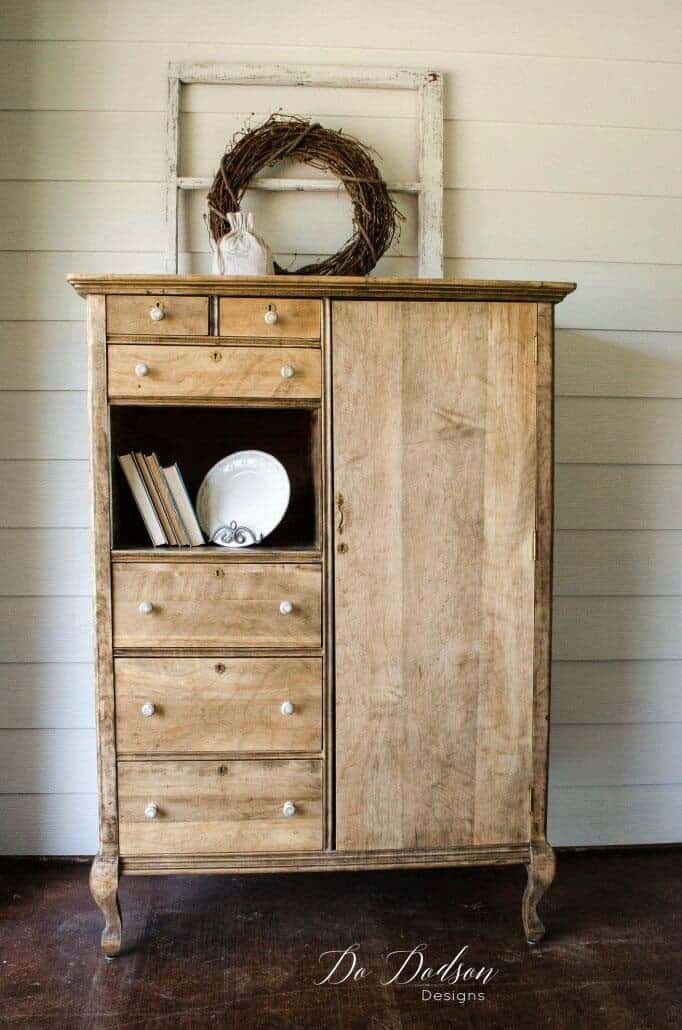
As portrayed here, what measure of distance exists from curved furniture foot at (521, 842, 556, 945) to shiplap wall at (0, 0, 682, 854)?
0.47 meters

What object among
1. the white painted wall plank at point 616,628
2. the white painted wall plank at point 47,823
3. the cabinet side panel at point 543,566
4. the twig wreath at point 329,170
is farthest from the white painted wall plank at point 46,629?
the white painted wall plank at point 616,628

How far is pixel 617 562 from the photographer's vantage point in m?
2.26

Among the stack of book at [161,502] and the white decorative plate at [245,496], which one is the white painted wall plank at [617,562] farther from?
the stack of book at [161,502]

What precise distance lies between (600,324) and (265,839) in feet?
5.30

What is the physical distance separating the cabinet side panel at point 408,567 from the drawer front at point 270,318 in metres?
0.06

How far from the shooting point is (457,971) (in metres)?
1.74

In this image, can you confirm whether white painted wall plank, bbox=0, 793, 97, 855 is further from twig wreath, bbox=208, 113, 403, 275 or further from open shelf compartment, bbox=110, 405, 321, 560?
twig wreath, bbox=208, 113, 403, 275

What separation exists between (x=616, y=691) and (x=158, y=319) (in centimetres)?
162

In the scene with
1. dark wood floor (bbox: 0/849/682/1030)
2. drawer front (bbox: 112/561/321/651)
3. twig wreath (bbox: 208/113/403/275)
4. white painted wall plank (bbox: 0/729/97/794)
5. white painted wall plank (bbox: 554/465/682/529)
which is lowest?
dark wood floor (bbox: 0/849/682/1030)

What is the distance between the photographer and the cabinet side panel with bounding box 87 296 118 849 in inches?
66.6

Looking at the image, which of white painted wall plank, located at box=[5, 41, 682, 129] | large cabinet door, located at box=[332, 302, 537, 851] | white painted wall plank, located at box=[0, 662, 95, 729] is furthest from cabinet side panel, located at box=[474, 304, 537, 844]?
white painted wall plank, located at box=[0, 662, 95, 729]

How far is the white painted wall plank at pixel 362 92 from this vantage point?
211cm

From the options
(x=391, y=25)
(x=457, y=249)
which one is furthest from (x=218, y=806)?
(x=391, y=25)

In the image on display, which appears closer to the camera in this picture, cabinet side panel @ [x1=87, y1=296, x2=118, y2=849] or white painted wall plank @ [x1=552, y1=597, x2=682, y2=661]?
cabinet side panel @ [x1=87, y1=296, x2=118, y2=849]
